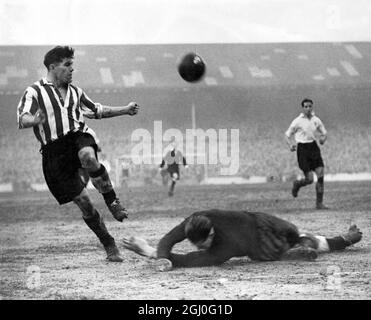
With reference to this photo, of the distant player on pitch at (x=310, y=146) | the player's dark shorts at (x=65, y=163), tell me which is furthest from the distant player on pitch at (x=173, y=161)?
the player's dark shorts at (x=65, y=163)

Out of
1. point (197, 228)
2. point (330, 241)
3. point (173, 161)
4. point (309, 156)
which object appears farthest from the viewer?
point (173, 161)

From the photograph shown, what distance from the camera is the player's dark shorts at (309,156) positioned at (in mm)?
9633

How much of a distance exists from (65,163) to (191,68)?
178cm

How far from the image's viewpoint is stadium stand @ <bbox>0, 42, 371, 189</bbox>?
21188 millimetres

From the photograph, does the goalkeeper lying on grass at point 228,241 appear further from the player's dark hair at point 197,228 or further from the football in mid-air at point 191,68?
the football in mid-air at point 191,68

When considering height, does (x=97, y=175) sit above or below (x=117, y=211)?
above

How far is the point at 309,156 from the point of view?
9.70 metres

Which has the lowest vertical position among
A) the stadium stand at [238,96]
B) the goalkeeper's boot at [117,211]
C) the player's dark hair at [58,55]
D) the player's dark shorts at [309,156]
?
the goalkeeper's boot at [117,211]

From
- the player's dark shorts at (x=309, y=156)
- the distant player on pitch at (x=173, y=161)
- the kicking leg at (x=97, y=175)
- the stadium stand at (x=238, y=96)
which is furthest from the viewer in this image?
the stadium stand at (x=238, y=96)

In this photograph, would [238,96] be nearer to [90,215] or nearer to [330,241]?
[330,241]

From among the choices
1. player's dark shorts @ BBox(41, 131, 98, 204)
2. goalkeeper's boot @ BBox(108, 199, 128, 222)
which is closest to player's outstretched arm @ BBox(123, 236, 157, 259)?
goalkeeper's boot @ BBox(108, 199, 128, 222)

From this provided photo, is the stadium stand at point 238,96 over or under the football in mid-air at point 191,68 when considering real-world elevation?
over

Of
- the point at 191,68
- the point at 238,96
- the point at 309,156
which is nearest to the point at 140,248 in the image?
the point at 191,68

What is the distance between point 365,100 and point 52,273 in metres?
19.2
